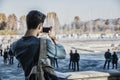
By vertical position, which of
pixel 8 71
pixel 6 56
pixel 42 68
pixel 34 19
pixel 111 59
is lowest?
pixel 8 71

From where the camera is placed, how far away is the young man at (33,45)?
1.37 m

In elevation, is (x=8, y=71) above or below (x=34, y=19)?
below

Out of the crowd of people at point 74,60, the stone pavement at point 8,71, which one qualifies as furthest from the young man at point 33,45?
the crowd of people at point 74,60

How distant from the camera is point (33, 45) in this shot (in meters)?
1.38

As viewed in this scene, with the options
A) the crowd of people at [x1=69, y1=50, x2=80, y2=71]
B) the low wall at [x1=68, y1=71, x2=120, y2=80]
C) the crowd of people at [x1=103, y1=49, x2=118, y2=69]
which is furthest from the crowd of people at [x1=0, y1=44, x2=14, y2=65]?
the low wall at [x1=68, y1=71, x2=120, y2=80]

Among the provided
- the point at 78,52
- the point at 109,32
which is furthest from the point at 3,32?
the point at 109,32

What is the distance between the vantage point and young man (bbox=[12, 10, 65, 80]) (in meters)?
1.37

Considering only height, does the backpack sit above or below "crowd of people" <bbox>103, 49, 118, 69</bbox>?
above

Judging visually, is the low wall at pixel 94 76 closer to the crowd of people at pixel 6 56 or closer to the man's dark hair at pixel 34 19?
the man's dark hair at pixel 34 19

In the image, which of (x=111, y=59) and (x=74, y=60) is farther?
(x=111, y=59)

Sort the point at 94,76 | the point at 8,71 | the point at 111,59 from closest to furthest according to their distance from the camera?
the point at 94,76 → the point at 8,71 → the point at 111,59

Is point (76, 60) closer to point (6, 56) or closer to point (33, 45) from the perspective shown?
point (6, 56)

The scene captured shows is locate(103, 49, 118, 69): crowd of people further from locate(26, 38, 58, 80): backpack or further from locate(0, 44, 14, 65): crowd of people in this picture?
locate(26, 38, 58, 80): backpack

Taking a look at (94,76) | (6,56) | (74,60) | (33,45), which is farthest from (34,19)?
(74,60)
